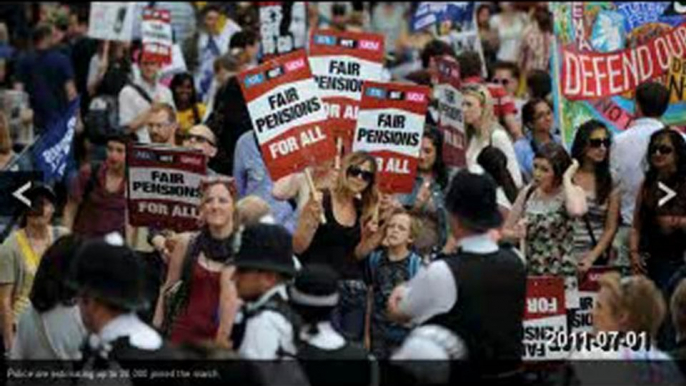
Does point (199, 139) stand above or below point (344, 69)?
below

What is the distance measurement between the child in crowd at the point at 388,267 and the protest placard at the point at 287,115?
3.40 feet

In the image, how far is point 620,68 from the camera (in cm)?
1516

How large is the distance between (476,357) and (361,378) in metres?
0.64

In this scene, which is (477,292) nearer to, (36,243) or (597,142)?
(36,243)

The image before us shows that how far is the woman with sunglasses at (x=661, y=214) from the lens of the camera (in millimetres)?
12453

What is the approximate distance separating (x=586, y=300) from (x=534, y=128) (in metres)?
3.04

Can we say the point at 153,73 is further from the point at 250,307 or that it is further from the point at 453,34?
the point at 250,307

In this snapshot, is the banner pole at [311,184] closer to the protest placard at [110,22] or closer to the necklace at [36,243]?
the necklace at [36,243]

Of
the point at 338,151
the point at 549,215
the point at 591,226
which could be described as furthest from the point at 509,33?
the point at 549,215

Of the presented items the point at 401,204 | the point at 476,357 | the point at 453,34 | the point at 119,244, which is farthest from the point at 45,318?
the point at 453,34

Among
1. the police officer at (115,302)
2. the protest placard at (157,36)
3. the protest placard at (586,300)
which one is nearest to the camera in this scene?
the police officer at (115,302)

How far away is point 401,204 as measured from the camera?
13.2 m

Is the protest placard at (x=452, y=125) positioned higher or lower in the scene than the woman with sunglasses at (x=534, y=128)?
higher

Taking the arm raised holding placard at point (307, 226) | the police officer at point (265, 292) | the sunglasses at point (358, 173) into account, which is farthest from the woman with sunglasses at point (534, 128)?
the police officer at point (265, 292)
